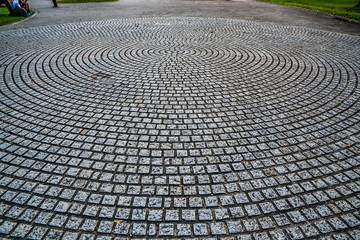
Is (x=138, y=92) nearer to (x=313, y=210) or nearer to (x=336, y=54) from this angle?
(x=313, y=210)

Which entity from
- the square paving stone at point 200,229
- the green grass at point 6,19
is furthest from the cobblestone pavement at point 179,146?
the green grass at point 6,19

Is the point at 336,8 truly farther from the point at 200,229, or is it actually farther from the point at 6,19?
the point at 6,19

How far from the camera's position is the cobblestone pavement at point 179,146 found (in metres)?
2.96

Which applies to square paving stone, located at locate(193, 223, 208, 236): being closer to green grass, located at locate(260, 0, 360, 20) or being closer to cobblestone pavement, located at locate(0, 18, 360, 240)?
cobblestone pavement, located at locate(0, 18, 360, 240)

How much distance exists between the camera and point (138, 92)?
5926mm

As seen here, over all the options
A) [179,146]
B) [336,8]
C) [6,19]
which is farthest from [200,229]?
[336,8]

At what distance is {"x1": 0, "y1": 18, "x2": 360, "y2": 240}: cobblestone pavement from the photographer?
2959 millimetres

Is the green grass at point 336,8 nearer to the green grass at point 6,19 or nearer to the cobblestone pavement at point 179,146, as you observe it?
the cobblestone pavement at point 179,146

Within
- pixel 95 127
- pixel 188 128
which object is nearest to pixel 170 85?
pixel 188 128

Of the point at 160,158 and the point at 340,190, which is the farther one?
the point at 160,158

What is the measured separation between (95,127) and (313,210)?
13.0 feet

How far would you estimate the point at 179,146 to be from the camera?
4.18 m

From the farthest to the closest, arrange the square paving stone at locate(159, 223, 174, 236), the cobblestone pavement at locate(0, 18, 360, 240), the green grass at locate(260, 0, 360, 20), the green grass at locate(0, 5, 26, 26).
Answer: the green grass at locate(260, 0, 360, 20) → the green grass at locate(0, 5, 26, 26) → the cobblestone pavement at locate(0, 18, 360, 240) → the square paving stone at locate(159, 223, 174, 236)

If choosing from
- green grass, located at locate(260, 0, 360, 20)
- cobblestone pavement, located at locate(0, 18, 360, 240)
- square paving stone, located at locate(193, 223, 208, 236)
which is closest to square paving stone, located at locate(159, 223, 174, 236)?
cobblestone pavement, located at locate(0, 18, 360, 240)
